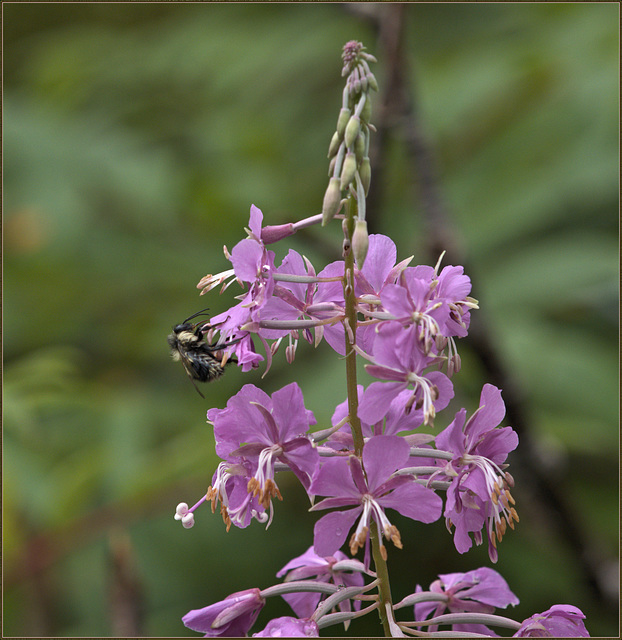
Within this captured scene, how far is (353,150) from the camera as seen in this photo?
1.72m

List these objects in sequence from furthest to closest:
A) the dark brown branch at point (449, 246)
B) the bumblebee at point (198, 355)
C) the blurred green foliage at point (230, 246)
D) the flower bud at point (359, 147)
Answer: the blurred green foliage at point (230, 246) < the dark brown branch at point (449, 246) < the bumblebee at point (198, 355) < the flower bud at point (359, 147)

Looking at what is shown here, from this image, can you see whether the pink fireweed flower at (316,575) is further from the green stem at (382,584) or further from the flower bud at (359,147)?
the flower bud at (359,147)

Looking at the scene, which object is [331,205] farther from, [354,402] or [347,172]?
[354,402]

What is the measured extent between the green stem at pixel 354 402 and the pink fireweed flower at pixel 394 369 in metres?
0.05

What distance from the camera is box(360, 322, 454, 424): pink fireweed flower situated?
67.1 inches

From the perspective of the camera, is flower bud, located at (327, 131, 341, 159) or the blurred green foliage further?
the blurred green foliage

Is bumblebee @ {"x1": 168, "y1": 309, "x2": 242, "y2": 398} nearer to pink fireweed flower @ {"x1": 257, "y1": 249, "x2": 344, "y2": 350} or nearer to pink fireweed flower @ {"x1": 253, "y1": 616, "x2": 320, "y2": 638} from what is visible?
pink fireweed flower @ {"x1": 257, "y1": 249, "x2": 344, "y2": 350}

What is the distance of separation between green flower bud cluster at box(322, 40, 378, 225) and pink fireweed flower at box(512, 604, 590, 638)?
121cm

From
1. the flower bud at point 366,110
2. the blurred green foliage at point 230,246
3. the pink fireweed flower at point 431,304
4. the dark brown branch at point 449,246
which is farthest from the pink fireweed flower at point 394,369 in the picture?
the dark brown branch at point 449,246

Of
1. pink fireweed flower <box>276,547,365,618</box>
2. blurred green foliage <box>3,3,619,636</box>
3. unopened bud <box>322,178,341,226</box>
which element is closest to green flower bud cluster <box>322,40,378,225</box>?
unopened bud <box>322,178,341,226</box>

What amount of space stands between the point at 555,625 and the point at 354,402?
34.9 inches

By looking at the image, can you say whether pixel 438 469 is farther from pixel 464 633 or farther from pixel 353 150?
pixel 353 150

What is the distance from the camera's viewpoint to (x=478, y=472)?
179 cm

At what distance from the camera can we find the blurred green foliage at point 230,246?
178 inches
